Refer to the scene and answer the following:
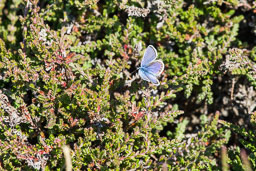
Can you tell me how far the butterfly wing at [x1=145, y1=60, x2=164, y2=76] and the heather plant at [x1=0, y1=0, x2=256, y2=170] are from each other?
38cm

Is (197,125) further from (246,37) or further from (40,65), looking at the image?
(40,65)

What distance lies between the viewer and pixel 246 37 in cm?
462

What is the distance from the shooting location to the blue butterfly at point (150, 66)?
3.17 m

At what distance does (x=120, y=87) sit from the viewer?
3.98 m

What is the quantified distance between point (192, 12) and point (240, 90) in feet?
3.95

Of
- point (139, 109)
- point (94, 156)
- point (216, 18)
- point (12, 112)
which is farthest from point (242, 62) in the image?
point (12, 112)

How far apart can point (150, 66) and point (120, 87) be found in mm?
798

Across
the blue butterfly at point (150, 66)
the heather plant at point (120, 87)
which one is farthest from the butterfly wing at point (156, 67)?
the heather plant at point (120, 87)

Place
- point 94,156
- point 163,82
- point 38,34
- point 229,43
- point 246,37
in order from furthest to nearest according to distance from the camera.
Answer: point 246,37 → point 229,43 → point 163,82 → point 38,34 → point 94,156

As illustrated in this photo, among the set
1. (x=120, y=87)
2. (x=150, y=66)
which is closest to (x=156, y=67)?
(x=150, y=66)

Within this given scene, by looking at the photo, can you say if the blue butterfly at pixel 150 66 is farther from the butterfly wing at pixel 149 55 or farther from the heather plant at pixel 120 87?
the heather plant at pixel 120 87

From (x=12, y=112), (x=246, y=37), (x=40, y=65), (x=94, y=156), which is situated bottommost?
(x=94, y=156)

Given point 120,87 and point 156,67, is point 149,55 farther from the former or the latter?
point 120,87

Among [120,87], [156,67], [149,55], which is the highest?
[120,87]
